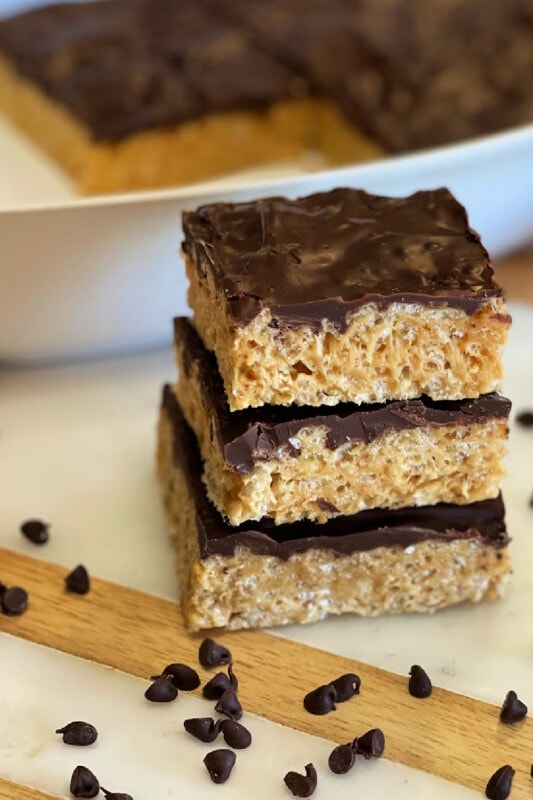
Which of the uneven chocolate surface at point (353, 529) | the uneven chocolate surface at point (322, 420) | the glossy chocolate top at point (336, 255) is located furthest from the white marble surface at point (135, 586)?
the glossy chocolate top at point (336, 255)

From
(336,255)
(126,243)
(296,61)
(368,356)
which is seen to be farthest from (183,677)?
(296,61)

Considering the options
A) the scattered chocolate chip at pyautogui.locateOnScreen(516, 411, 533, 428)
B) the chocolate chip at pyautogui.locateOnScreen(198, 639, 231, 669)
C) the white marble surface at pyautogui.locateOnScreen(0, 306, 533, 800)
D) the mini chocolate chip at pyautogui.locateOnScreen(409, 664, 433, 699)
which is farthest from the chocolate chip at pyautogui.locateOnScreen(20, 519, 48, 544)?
the scattered chocolate chip at pyautogui.locateOnScreen(516, 411, 533, 428)

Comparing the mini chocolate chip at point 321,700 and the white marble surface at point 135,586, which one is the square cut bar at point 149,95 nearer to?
the white marble surface at point 135,586

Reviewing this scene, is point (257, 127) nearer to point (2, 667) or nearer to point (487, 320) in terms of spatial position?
point (487, 320)

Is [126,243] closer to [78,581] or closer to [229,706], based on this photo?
[78,581]

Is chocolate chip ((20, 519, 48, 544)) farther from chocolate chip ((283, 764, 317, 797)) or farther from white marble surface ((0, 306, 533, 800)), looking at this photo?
chocolate chip ((283, 764, 317, 797))

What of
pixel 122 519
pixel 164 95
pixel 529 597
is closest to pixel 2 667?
pixel 122 519

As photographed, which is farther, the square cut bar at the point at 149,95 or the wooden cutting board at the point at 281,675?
the square cut bar at the point at 149,95
